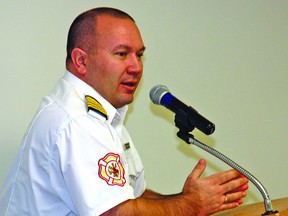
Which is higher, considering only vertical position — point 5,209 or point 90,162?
point 90,162

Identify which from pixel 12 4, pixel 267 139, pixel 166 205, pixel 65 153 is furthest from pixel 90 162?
pixel 267 139

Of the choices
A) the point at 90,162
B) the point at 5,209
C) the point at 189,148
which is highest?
the point at 189,148

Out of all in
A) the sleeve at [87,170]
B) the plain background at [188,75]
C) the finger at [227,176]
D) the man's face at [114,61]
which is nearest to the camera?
the sleeve at [87,170]

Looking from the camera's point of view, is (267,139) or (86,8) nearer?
(86,8)

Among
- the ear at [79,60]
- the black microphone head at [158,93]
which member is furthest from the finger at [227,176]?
the ear at [79,60]

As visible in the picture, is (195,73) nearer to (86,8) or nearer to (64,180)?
(86,8)

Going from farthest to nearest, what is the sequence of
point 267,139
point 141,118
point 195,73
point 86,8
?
point 267,139 → point 195,73 → point 141,118 → point 86,8

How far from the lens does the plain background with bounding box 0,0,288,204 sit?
67.5 inches

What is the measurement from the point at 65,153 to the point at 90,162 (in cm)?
7

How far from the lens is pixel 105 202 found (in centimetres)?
123

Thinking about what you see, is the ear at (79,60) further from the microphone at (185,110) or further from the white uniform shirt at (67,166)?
the microphone at (185,110)

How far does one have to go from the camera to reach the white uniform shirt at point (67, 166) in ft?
4.07

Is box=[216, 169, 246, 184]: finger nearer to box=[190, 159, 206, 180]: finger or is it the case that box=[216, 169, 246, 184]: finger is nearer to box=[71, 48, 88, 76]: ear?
box=[190, 159, 206, 180]: finger

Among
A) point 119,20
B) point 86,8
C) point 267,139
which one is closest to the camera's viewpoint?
point 119,20
